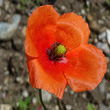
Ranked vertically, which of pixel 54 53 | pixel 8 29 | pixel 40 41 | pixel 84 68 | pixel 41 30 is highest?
pixel 41 30

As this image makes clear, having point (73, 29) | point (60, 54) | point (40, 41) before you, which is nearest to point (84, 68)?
point (60, 54)

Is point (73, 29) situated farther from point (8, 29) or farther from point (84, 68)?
point (8, 29)

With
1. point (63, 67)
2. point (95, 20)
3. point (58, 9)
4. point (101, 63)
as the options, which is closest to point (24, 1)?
point (58, 9)

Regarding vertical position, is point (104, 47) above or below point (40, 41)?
below

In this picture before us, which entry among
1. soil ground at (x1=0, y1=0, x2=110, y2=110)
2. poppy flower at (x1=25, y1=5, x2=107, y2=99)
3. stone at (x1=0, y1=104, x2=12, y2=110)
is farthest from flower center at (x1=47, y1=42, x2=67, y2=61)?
stone at (x1=0, y1=104, x2=12, y2=110)

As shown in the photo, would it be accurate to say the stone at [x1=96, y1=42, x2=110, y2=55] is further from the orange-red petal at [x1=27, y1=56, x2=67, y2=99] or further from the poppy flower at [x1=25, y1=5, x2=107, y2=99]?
the orange-red petal at [x1=27, y1=56, x2=67, y2=99]

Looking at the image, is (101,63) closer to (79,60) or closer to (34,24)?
(79,60)
